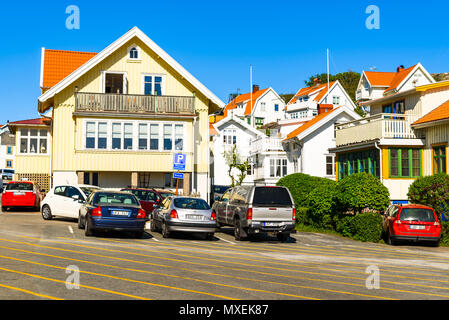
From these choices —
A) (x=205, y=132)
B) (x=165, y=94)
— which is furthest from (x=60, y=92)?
(x=205, y=132)

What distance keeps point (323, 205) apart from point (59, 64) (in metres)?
22.1

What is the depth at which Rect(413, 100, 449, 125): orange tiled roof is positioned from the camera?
26.2 m

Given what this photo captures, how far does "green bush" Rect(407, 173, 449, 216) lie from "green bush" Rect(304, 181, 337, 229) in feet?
11.4

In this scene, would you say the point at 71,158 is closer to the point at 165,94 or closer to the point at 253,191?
the point at 165,94

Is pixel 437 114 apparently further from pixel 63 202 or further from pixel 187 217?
pixel 63 202

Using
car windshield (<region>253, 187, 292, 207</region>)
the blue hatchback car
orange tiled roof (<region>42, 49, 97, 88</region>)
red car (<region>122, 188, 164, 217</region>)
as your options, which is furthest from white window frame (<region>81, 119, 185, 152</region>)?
car windshield (<region>253, 187, 292, 207</region>)

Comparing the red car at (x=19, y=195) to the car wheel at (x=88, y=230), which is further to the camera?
the red car at (x=19, y=195)

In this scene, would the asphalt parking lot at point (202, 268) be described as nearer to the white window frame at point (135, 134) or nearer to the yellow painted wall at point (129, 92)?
the yellow painted wall at point (129, 92)

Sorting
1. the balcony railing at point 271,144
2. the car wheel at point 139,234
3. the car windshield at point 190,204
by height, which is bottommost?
Result: the car wheel at point 139,234

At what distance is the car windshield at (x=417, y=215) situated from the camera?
19609mm

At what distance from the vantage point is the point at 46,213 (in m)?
23.3

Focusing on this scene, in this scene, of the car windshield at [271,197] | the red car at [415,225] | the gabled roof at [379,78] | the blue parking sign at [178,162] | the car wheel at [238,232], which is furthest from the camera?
the gabled roof at [379,78]

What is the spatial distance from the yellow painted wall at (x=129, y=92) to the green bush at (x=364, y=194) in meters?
13.1

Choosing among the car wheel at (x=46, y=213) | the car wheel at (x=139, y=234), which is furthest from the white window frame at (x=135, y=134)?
the car wheel at (x=139, y=234)
